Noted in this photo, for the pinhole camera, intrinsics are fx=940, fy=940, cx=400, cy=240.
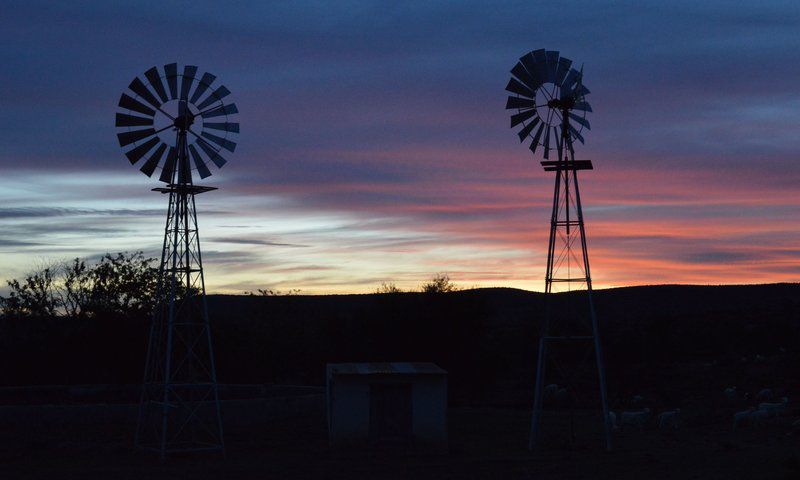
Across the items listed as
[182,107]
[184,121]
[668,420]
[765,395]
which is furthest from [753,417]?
[182,107]

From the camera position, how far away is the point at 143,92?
90.2ft

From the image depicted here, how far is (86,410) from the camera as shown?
3534 centimetres

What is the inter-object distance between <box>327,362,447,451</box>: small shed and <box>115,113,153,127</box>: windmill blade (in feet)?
32.0

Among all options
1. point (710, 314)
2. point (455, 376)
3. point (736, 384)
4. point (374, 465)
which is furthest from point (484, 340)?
point (710, 314)

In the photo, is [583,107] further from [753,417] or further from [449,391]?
[449,391]

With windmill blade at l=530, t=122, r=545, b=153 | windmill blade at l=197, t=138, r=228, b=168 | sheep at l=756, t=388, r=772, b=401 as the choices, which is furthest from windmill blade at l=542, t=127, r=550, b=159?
sheep at l=756, t=388, r=772, b=401

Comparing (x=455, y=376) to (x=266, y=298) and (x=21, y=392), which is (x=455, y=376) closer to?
(x=21, y=392)

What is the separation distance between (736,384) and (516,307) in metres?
84.8

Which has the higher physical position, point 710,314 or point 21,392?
point 710,314

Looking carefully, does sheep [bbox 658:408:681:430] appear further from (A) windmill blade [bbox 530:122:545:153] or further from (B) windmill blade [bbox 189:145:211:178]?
(B) windmill blade [bbox 189:145:211:178]

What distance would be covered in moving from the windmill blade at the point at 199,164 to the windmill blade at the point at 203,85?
146 cm

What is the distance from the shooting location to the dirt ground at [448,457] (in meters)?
25.0

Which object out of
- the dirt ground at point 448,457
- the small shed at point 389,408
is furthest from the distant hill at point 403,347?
the small shed at point 389,408

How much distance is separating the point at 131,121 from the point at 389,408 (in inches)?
481
